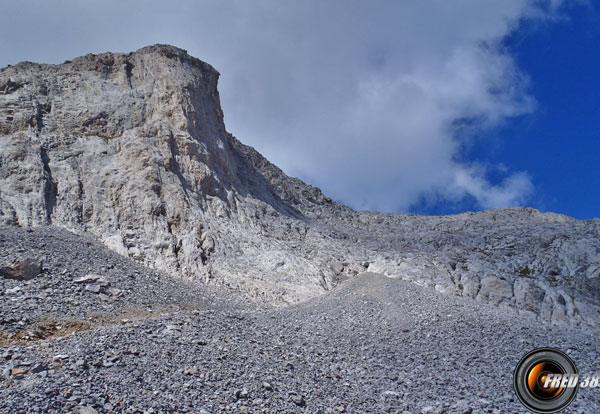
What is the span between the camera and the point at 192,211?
32.9 meters

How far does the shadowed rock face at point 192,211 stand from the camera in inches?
1175

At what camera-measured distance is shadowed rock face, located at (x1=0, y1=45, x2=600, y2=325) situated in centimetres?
2984

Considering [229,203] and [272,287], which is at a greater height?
[229,203]

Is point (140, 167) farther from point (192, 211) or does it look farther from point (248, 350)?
point (248, 350)

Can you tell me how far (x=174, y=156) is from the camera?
35969mm

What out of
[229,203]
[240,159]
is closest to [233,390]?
[229,203]

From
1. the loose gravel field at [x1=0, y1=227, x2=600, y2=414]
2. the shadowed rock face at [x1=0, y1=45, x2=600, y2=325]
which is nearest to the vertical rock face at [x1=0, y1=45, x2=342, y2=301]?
the shadowed rock face at [x1=0, y1=45, x2=600, y2=325]

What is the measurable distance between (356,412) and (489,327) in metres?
8.29

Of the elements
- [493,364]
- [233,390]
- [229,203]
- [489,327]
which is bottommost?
[233,390]

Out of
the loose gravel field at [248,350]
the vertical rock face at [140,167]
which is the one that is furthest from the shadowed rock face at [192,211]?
the loose gravel field at [248,350]

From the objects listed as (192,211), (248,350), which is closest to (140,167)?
(192,211)

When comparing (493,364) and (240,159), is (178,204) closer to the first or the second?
(240,159)

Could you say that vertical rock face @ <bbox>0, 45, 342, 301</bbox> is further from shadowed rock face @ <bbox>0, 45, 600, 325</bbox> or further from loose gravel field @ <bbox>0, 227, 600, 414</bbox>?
loose gravel field @ <bbox>0, 227, 600, 414</bbox>

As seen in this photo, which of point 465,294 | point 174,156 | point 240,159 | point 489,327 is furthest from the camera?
point 240,159
